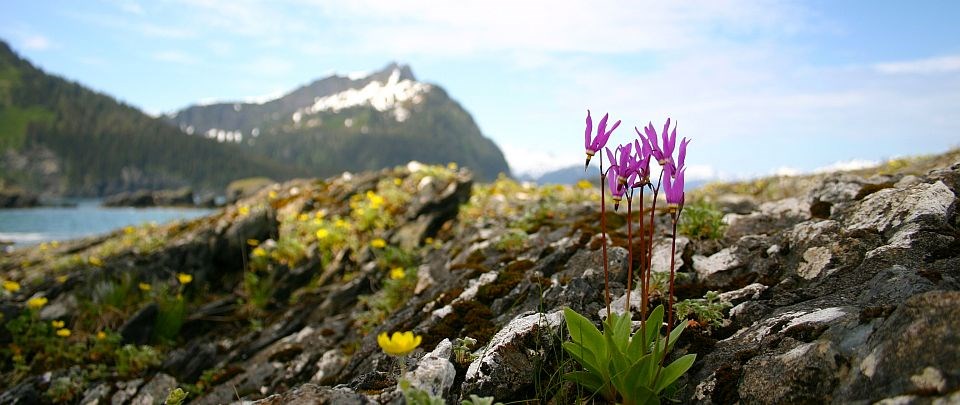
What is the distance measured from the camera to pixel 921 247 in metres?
3.85

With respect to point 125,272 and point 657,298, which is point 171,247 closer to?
point 125,272

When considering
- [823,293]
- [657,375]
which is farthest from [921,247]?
[657,375]

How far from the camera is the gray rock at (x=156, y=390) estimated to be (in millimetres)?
6465

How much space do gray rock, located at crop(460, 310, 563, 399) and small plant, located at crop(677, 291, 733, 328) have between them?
98cm

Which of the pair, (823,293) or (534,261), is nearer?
(823,293)

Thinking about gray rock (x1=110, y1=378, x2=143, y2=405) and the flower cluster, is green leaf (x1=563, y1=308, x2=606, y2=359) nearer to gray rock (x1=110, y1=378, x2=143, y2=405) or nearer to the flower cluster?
the flower cluster

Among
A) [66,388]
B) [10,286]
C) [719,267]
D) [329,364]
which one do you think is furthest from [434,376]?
[10,286]

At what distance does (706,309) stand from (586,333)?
1.24 meters

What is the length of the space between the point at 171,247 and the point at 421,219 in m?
5.33

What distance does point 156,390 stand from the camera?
6613mm

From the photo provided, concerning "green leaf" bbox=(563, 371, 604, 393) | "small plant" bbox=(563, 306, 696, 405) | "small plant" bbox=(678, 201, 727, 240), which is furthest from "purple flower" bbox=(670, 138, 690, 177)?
"small plant" bbox=(678, 201, 727, 240)

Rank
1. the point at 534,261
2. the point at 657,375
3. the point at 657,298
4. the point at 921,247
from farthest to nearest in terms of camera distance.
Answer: the point at 534,261
the point at 657,298
the point at 921,247
the point at 657,375

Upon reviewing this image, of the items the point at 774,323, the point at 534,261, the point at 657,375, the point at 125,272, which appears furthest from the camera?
the point at 125,272

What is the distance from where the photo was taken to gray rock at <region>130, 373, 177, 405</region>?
21.2ft
